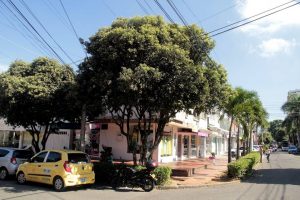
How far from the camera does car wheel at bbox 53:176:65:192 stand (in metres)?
14.0

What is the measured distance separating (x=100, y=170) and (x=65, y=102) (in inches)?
198

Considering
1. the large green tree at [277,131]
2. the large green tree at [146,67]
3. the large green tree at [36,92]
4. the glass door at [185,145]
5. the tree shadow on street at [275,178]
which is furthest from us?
the large green tree at [277,131]

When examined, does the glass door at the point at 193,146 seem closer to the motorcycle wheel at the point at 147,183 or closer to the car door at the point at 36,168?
the motorcycle wheel at the point at 147,183

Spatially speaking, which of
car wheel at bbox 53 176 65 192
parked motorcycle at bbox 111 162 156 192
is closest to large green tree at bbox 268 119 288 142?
parked motorcycle at bbox 111 162 156 192

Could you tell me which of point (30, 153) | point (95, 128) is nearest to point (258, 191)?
point (30, 153)

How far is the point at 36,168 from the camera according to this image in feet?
48.7

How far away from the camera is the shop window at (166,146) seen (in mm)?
26977

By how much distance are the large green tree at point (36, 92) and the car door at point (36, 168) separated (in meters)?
4.05

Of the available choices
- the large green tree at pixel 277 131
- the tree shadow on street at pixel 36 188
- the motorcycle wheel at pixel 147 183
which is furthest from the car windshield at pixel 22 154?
the large green tree at pixel 277 131

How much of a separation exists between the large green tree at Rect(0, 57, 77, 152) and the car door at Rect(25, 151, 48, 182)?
4053mm

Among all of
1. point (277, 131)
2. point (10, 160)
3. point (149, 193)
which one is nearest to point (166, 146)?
point (149, 193)

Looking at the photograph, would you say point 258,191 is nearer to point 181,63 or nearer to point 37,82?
point 181,63

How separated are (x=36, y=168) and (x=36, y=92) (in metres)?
5.65

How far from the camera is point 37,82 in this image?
774 inches
